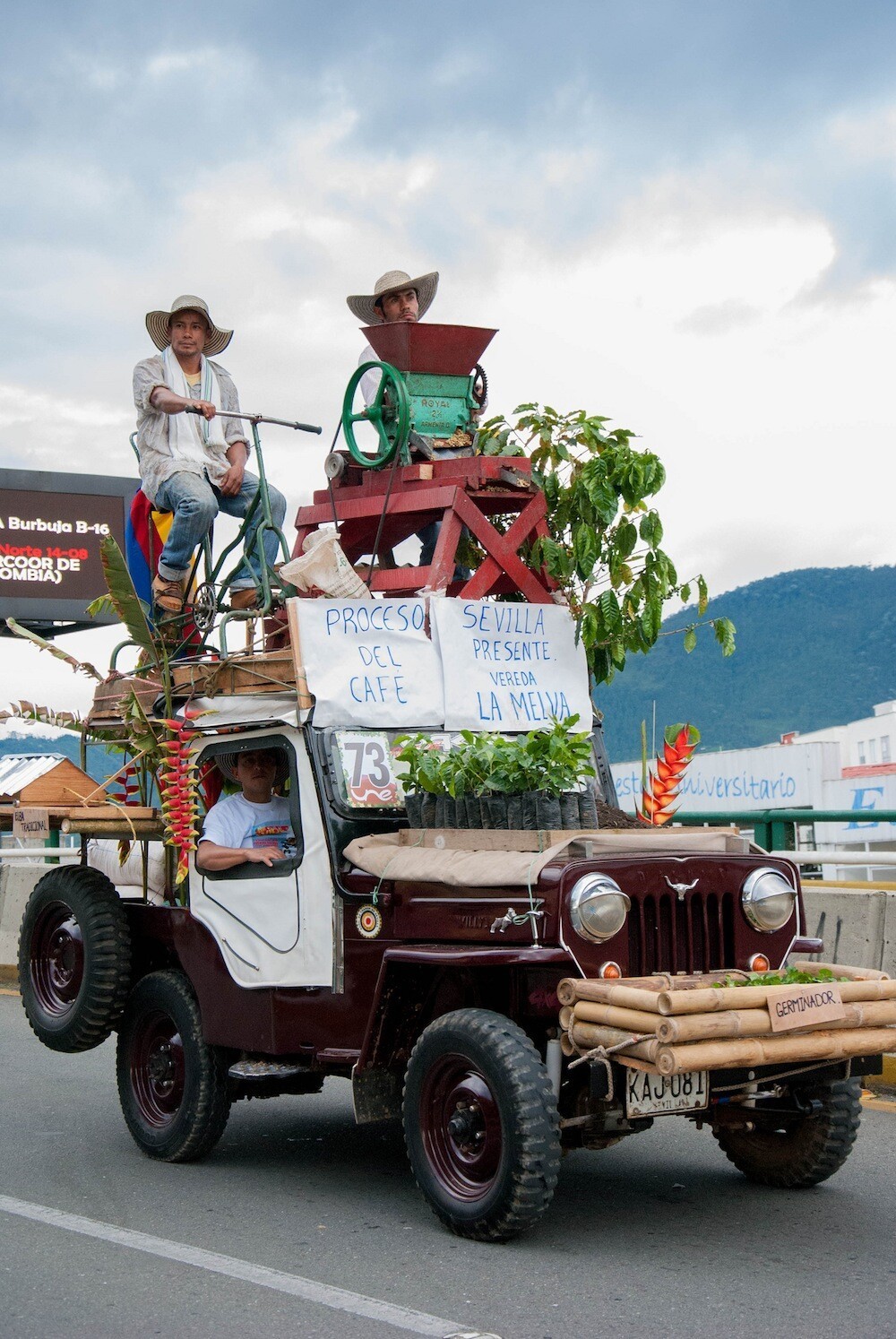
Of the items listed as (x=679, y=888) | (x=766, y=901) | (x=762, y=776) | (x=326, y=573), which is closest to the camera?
(x=679, y=888)

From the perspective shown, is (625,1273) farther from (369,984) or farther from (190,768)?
(190,768)

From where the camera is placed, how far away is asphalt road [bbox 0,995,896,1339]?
188 inches

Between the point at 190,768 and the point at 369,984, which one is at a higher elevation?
the point at 190,768

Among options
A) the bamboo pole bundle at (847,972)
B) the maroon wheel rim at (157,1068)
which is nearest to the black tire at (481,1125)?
the bamboo pole bundle at (847,972)

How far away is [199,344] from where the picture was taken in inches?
333

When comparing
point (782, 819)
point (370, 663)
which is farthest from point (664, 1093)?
point (782, 819)

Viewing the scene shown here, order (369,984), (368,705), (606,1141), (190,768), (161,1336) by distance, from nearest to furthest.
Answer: (161,1336) < (606,1141) < (369,984) < (368,705) < (190,768)

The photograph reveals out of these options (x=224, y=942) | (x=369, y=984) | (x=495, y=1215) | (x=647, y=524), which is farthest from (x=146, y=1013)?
(x=647, y=524)

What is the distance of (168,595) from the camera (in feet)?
26.5

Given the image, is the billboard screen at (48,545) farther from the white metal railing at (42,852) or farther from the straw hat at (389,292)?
the straw hat at (389,292)

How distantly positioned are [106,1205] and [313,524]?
12.5 ft

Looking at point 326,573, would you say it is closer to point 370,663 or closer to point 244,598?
point 370,663

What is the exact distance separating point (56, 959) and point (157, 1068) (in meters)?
0.82

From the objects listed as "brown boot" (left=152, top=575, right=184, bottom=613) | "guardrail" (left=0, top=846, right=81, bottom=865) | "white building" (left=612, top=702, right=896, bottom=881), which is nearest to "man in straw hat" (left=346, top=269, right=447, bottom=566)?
"brown boot" (left=152, top=575, right=184, bottom=613)
